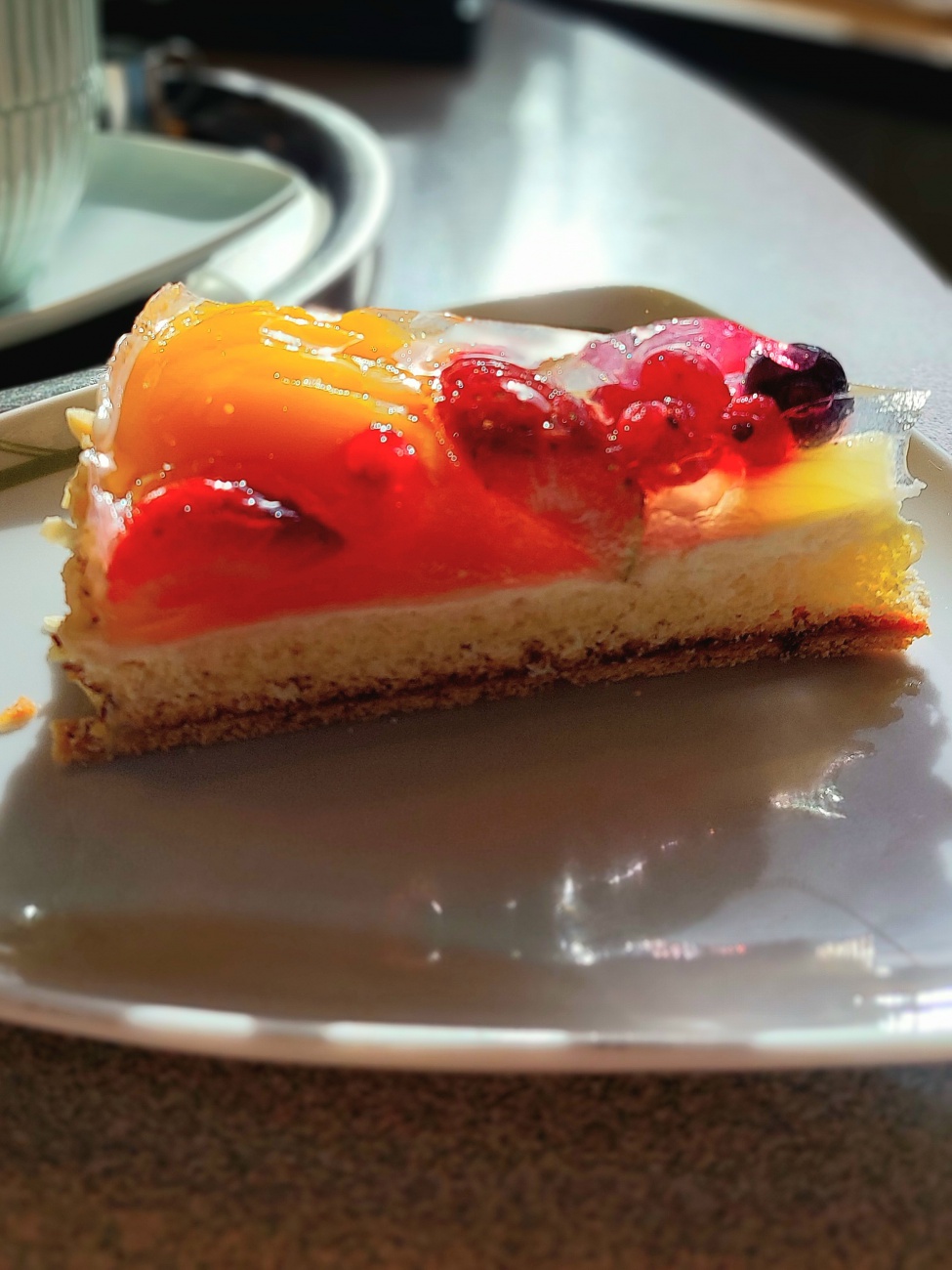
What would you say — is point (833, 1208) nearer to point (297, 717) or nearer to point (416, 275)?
point (297, 717)

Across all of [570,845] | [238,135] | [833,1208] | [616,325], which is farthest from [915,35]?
[833,1208]

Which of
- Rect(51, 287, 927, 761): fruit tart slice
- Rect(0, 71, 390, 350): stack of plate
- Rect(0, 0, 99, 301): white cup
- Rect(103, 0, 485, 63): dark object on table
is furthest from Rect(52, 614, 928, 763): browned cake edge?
Rect(103, 0, 485, 63): dark object on table

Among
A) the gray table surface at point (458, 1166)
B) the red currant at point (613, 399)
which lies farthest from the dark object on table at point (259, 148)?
the gray table surface at point (458, 1166)

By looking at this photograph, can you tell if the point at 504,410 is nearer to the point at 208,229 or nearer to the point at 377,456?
the point at 377,456

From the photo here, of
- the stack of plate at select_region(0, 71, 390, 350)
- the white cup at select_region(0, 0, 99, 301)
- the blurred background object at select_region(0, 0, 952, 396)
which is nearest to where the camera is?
the white cup at select_region(0, 0, 99, 301)

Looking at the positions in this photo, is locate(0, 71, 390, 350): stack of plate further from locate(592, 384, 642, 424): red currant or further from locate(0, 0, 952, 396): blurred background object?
locate(592, 384, 642, 424): red currant

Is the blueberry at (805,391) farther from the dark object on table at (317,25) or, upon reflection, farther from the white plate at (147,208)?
the dark object on table at (317,25)

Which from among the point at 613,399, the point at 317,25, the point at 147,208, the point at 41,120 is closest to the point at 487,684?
the point at 613,399
